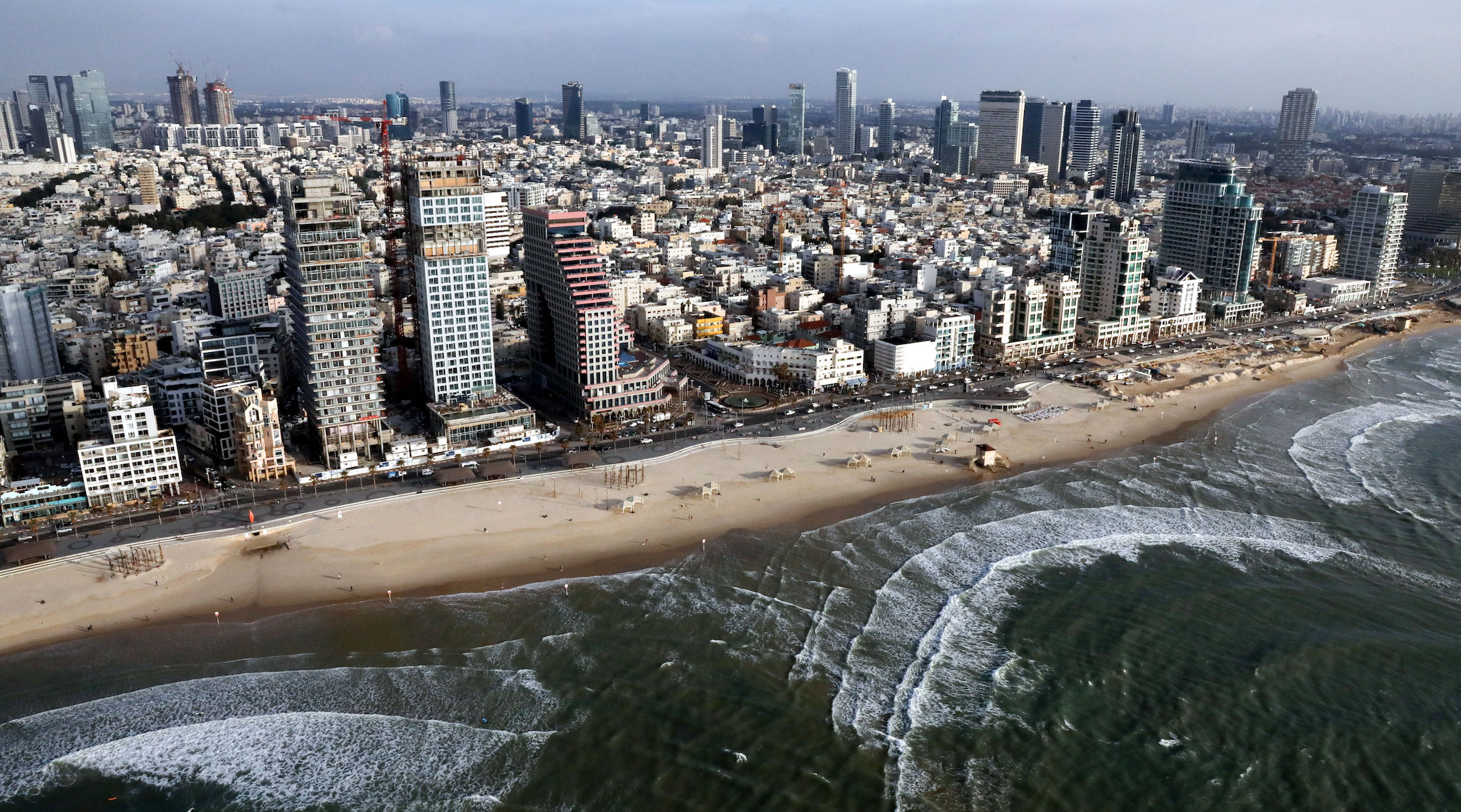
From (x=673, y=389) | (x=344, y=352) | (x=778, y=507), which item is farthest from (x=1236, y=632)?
(x=344, y=352)

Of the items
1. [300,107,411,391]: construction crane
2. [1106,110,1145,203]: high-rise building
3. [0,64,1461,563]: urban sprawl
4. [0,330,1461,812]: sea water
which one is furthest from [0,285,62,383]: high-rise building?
[1106,110,1145,203]: high-rise building

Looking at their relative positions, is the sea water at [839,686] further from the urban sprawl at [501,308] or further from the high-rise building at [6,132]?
the high-rise building at [6,132]

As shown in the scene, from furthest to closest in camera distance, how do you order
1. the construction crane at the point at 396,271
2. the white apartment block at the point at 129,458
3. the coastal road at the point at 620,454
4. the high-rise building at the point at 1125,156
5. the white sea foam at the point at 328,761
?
1. the high-rise building at the point at 1125,156
2. the construction crane at the point at 396,271
3. the white apartment block at the point at 129,458
4. the coastal road at the point at 620,454
5. the white sea foam at the point at 328,761

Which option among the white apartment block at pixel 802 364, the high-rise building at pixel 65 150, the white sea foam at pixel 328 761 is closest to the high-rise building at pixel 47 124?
the high-rise building at pixel 65 150

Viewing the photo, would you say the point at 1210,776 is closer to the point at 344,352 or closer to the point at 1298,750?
the point at 1298,750

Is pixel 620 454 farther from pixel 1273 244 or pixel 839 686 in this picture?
pixel 1273 244

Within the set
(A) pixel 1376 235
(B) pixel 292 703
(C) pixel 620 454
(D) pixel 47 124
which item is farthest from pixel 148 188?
(A) pixel 1376 235
